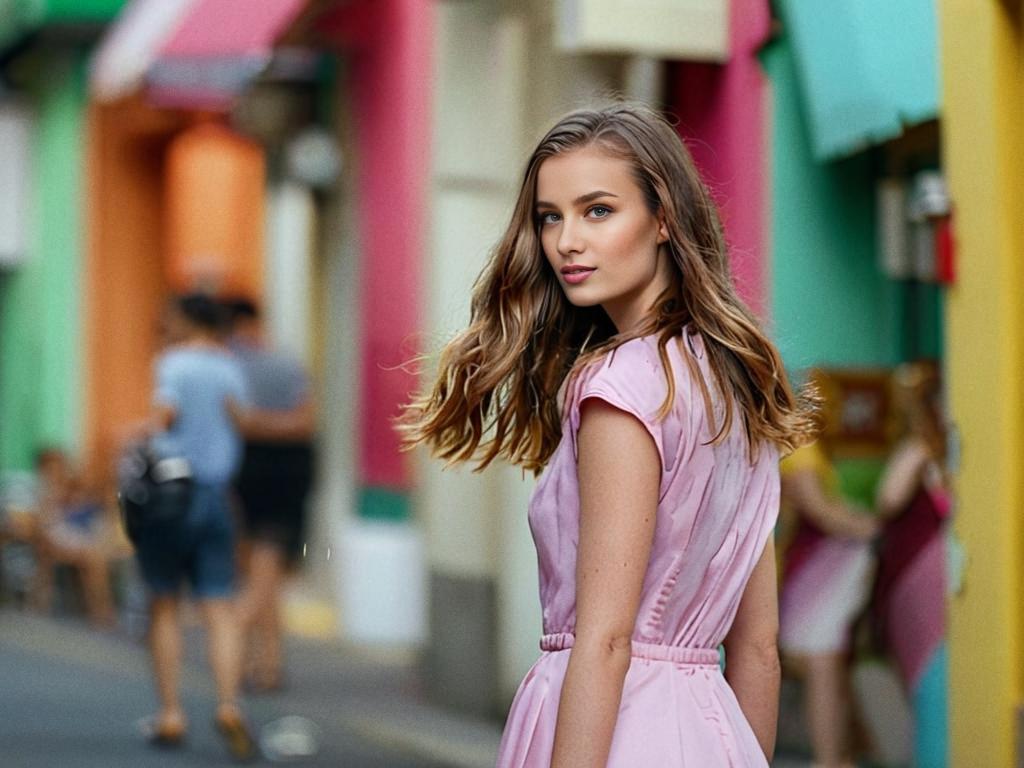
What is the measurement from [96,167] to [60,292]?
1.38 m

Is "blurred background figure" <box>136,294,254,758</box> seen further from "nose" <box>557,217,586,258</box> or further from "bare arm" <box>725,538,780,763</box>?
"nose" <box>557,217,586,258</box>

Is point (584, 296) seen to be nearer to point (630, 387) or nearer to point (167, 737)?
point (630, 387)

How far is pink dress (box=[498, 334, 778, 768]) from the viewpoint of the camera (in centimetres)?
274

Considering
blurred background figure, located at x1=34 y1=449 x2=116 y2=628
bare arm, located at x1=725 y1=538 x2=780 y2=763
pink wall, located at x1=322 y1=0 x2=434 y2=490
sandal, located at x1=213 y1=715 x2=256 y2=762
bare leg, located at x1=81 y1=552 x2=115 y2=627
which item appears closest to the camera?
bare arm, located at x1=725 y1=538 x2=780 y2=763

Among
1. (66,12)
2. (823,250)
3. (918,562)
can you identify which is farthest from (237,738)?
(66,12)

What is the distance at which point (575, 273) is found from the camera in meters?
2.89

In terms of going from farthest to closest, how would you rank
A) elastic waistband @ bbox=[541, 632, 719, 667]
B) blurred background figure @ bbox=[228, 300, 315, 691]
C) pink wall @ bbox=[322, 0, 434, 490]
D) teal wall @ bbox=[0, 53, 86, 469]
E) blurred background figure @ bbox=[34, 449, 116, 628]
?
teal wall @ bbox=[0, 53, 86, 469], blurred background figure @ bbox=[34, 449, 116, 628], pink wall @ bbox=[322, 0, 434, 490], blurred background figure @ bbox=[228, 300, 315, 691], elastic waistband @ bbox=[541, 632, 719, 667]

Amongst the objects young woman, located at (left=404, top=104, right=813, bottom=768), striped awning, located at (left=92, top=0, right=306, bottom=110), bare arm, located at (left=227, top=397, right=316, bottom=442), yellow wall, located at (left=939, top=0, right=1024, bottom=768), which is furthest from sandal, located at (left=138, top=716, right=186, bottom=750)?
young woman, located at (left=404, top=104, right=813, bottom=768)

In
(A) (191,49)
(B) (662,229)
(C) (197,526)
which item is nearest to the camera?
(B) (662,229)

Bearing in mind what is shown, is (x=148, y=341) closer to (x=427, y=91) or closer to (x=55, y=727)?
(x=427, y=91)

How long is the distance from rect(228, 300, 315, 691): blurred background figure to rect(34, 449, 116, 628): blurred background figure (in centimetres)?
467

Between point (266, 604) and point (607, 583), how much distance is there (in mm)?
7445

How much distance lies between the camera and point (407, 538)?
496 inches

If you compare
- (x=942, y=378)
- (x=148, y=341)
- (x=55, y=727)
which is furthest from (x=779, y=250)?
(x=148, y=341)
